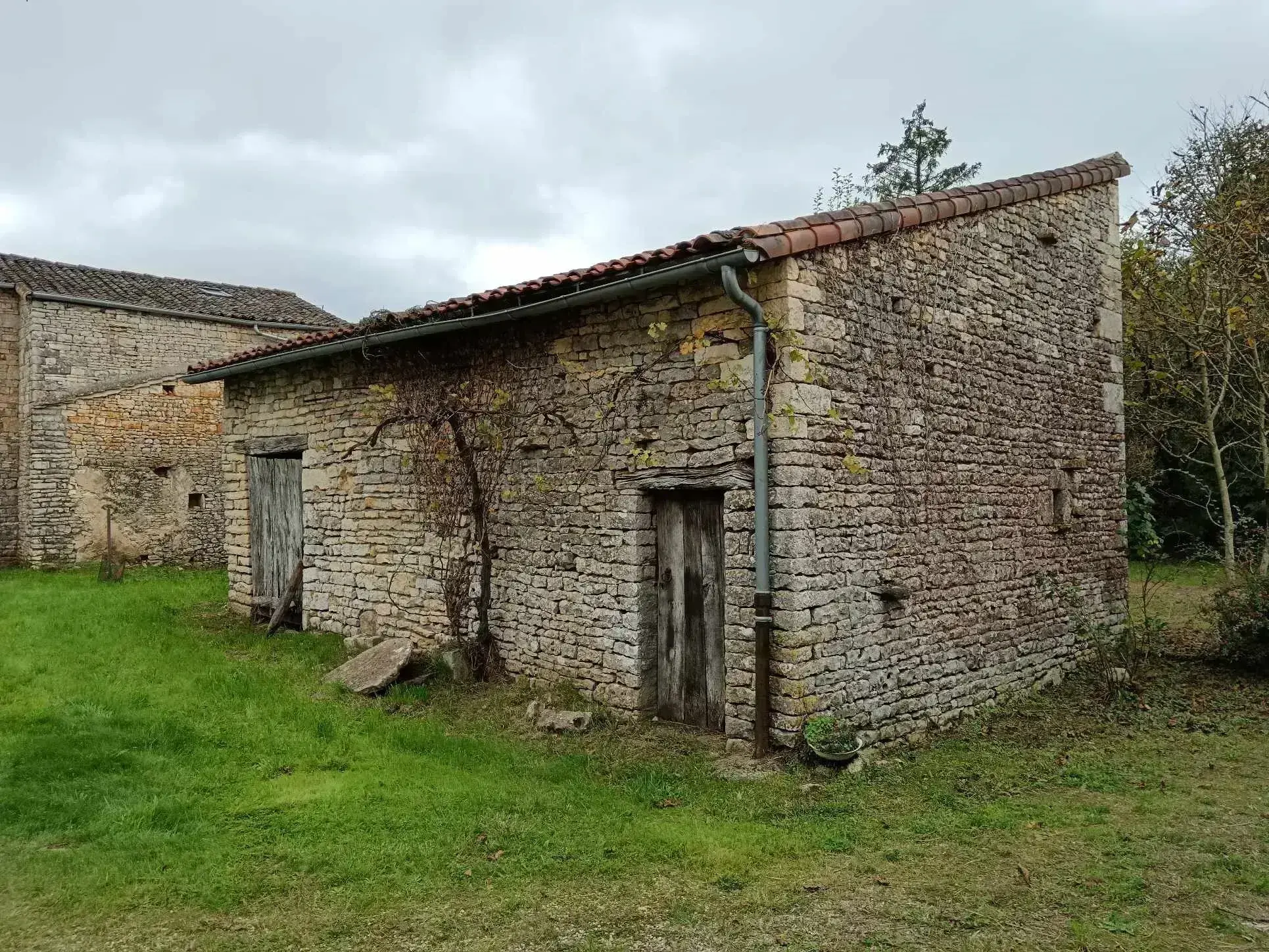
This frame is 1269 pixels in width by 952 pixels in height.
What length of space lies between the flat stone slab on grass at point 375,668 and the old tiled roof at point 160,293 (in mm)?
13185

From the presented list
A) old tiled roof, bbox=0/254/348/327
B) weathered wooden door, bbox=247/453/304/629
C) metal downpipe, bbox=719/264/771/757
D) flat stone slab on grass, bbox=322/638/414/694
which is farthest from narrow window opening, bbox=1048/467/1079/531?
old tiled roof, bbox=0/254/348/327

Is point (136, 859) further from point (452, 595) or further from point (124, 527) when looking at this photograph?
point (124, 527)

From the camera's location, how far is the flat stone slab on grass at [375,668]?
7.61 m

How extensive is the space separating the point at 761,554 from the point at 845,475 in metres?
0.95

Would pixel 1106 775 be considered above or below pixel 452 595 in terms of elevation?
below

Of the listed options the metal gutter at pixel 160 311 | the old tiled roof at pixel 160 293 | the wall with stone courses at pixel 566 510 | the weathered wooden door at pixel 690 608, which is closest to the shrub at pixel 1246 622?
the weathered wooden door at pixel 690 608

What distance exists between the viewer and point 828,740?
568 centimetres

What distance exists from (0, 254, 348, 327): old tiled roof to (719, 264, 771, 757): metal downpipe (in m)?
16.3

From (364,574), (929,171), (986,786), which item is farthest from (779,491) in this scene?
(929,171)

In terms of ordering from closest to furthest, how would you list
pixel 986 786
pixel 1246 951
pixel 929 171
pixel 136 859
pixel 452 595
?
1. pixel 1246 951
2. pixel 136 859
3. pixel 986 786
4. pixel 452 595
5. pixel 929 171

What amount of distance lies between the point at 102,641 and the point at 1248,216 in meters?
13.4

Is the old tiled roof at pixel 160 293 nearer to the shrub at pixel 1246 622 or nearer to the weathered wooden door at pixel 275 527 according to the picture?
the weathered wooden door at pixel 275 527

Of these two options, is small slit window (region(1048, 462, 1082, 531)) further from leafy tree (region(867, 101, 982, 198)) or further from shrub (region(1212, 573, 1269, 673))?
leafy tree (region(867, 101, 982, 198))

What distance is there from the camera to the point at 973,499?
291 inches
